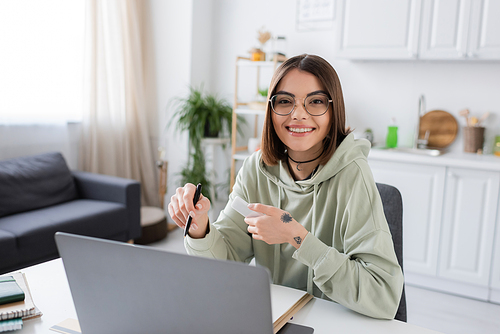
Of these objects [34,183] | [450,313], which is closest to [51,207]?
[34,183]

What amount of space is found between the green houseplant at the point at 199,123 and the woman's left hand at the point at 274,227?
2550mm

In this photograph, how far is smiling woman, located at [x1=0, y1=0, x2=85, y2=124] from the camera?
275 cm

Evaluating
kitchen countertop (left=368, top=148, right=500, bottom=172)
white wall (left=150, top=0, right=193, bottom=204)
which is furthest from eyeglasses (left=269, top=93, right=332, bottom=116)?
white wall (left=150, top=0, right=193, bottom=204)

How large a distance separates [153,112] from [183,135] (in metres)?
0.42

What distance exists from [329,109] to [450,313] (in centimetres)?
187

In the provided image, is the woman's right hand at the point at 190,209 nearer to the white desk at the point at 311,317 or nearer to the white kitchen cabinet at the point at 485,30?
the white desk at the point at 311,317

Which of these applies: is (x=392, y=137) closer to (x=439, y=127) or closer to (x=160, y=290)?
(x=439, y=127)

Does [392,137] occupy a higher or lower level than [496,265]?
higher

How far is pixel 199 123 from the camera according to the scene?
3.40 m

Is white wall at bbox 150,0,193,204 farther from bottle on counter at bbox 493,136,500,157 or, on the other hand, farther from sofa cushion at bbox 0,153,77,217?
bottle on counter at bbox 493,136,500,157

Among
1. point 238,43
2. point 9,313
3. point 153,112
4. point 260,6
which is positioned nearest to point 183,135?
point 153,112

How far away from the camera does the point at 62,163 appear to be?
296cm

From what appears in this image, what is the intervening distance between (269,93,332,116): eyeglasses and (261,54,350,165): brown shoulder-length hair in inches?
0.7

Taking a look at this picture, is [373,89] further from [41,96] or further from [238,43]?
[41,96]
